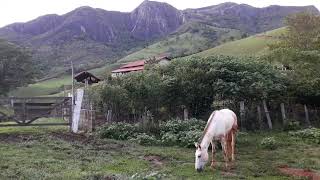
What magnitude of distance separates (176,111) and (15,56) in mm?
49244

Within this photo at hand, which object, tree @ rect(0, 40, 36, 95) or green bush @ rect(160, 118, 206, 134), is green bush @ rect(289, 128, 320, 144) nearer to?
green bush @ rect(160, 118, 206, 134)


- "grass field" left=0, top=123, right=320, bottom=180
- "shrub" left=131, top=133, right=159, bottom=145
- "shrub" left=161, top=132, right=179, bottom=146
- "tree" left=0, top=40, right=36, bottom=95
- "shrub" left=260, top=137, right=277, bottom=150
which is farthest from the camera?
"tree" left=0, top=40, right=36, bottom=95

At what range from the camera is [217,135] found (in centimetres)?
1432

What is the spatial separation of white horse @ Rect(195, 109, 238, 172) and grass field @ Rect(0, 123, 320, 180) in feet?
1.25

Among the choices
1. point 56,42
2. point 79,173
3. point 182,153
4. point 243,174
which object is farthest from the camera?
point 56,42

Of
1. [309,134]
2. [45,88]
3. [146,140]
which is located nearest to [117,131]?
[146,140]

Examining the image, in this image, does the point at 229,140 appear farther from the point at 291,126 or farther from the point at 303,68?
the point at 303,68

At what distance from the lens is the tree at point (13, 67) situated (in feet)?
209

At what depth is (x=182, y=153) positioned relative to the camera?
17047 mm

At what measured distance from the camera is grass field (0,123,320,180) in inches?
493

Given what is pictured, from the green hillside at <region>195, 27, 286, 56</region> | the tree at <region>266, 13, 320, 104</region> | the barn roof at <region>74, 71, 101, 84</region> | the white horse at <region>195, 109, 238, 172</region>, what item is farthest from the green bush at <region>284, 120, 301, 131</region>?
the green hillside at <region>195, 27, 286, 56</region>

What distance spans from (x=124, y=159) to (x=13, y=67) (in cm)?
5522

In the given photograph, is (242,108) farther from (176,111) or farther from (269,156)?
(269,156)

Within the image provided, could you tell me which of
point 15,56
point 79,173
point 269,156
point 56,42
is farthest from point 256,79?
point 56,42
